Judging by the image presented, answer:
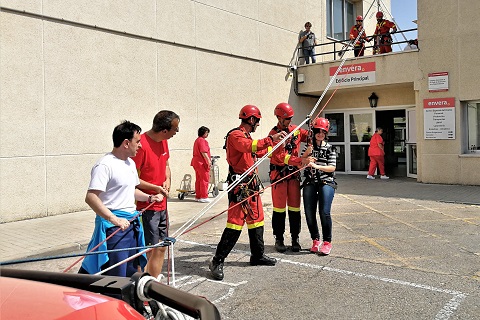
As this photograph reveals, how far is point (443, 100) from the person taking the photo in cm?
1259

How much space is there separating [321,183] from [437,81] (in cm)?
824

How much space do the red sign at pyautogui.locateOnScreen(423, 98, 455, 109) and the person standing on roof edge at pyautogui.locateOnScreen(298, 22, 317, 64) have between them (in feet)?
15.1

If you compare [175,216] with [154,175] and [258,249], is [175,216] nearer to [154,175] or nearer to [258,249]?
[258,249]

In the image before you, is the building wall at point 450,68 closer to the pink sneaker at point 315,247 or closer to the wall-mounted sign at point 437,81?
the wall-mounted sign at point 437,81

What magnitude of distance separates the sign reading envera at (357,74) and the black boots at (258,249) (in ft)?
33.0

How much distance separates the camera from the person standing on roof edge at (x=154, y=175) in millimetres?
4520

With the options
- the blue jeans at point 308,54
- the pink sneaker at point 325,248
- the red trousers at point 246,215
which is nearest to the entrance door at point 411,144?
the blue jeans at point 308,54

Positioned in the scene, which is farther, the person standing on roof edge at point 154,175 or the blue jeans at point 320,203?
the blue jeans at point 320,203

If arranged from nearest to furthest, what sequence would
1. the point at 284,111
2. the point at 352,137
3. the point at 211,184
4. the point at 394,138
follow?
the point at 284,111
the point at 211,184
the point at 394,138
the point at 352,137

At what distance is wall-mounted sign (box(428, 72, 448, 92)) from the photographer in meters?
Answer: 12.5

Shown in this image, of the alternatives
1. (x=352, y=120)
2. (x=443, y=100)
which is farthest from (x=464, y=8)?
(x=352, y=120)

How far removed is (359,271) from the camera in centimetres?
545

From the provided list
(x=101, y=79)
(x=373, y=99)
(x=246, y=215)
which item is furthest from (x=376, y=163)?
(x=246, y=215)

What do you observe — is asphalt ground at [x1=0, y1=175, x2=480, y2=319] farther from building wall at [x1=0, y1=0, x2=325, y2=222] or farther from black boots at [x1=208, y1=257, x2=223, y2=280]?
building wall at [x1=0, y1=0, x2=325, y2=222]
